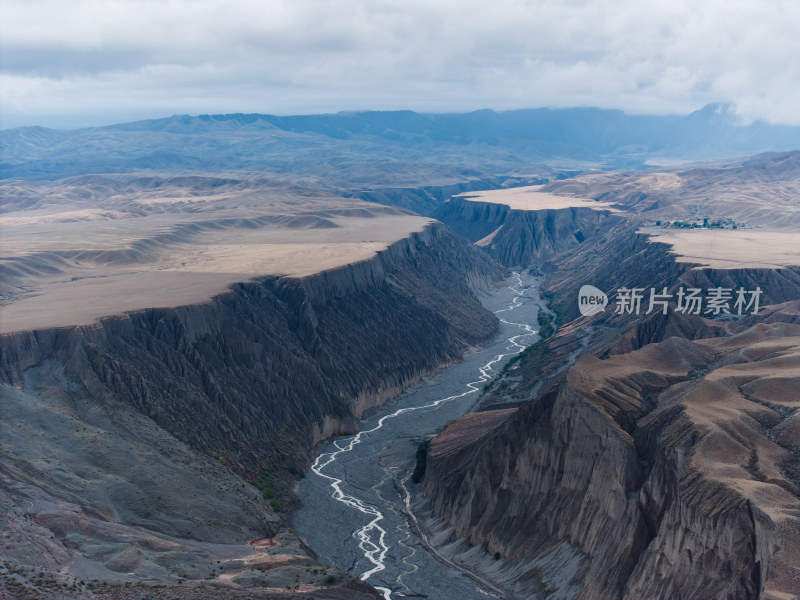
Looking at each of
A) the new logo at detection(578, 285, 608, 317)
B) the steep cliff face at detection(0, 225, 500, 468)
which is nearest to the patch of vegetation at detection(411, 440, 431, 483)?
the steep cliff face at detection(0, 225, 500, 468)

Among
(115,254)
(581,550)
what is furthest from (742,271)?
(115,254)

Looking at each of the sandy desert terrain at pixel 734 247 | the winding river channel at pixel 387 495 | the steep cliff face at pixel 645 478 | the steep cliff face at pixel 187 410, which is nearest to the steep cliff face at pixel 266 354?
the steep cliff face at pixel 187 410

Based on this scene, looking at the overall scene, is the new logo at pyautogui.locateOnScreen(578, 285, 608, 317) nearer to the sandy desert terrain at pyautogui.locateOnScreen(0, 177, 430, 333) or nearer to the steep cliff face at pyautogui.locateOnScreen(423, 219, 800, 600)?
the sandy desert terrain at pyautogui.locateOnScreen(0, 177, 430, 333)

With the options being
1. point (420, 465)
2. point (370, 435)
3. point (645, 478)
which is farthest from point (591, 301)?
point (645, 478)

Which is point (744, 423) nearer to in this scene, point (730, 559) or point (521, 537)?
point (730, 559)

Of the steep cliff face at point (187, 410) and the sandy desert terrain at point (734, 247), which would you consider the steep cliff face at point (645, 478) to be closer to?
the steep cliff face at point (187, 410)
